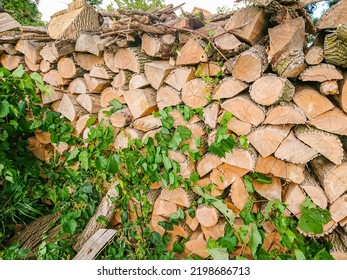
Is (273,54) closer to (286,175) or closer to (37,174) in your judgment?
(286,175)

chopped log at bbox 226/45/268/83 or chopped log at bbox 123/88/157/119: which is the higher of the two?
chopped log at bbox 226/45/268/83

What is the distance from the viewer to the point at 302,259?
128 cm

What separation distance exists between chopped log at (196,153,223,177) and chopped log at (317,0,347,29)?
A: 0.78m

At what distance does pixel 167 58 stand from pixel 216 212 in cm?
92

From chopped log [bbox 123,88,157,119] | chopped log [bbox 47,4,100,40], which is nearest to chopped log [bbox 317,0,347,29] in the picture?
chopped log [bbox 123,88,157,119]

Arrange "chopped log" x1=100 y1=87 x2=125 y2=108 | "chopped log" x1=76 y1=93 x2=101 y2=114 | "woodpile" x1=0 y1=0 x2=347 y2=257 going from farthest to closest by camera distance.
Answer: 1. "chopped log" x1=76 y1=93 x2=101 y2=114
2. "chopped log" x1=100 y1=87 x2=125 y2=108
3. "woodpile" x1=0 y1=0 x2=347 y2=257

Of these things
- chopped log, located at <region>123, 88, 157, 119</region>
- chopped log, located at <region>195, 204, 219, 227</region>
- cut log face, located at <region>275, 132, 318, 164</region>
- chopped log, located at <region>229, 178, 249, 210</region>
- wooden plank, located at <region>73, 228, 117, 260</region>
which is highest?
chopped log, located at <region>123, 88, 157, 119</region>

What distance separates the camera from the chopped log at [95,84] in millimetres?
1766

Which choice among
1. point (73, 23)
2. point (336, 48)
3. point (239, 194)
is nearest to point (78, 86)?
point (73, 23)

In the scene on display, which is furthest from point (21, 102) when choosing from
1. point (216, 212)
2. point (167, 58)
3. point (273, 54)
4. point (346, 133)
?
point (346, 133)

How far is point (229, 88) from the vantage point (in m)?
1.38

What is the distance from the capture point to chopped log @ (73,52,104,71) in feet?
5.83

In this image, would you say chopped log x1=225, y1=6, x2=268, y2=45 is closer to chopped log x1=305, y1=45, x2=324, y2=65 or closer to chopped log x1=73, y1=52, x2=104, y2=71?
chopped log x1=305, y1=45, x2=324, y2=65
